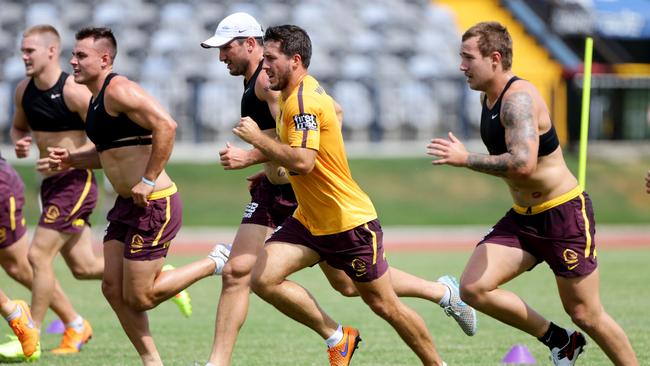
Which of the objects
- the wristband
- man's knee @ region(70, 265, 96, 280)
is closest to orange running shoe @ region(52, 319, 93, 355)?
man's knee @ region(70, 265, 96, 280)

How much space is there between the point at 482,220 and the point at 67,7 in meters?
11.4

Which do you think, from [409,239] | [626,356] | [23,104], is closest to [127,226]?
[23,104]

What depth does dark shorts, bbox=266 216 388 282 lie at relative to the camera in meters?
6.93

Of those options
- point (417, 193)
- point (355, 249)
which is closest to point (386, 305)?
point (355, 249)

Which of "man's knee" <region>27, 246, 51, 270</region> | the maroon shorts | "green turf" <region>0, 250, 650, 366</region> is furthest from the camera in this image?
the maroon shorts

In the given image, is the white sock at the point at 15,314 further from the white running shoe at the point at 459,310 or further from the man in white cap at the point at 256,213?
the white running shoe at the point at 459,310

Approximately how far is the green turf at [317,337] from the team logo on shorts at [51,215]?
111cm

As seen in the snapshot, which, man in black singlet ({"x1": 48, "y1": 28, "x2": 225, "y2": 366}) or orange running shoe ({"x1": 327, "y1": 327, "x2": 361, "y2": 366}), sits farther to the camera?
orange running shoe ({"x1": 327, "y1": 327, "x2": 361, "y2": 366})

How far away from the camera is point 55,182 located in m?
9.24

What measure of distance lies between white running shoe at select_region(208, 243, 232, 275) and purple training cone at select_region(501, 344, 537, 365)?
220cm

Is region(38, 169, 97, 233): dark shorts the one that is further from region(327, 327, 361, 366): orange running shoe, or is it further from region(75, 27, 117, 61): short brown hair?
region(327, 327, 361, 366): orange running shoe

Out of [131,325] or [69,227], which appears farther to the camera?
[69,227]

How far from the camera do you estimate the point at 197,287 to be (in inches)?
541

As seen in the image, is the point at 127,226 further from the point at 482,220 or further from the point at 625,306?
the point at 482,220
